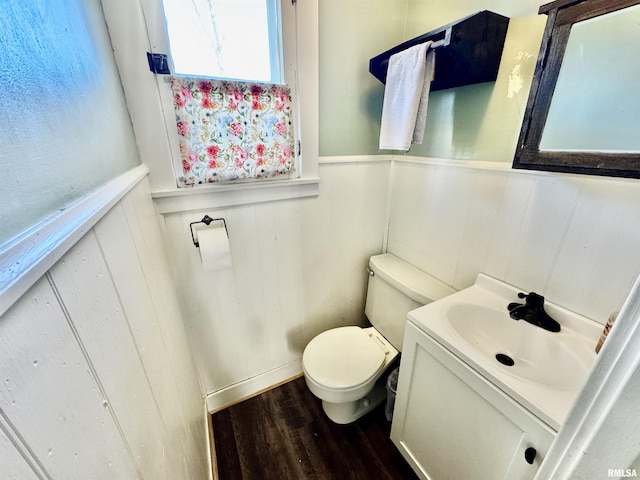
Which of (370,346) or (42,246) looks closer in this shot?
(42,246)

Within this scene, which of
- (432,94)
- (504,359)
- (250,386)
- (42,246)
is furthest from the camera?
(250,386)

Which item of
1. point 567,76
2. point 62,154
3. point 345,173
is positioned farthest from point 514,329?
point 62,154

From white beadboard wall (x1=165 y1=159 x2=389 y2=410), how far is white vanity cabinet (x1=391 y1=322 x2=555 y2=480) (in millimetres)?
648

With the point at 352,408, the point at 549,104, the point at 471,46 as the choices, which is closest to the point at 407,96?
the point at 471,46

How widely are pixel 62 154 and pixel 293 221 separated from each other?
1.02 meters

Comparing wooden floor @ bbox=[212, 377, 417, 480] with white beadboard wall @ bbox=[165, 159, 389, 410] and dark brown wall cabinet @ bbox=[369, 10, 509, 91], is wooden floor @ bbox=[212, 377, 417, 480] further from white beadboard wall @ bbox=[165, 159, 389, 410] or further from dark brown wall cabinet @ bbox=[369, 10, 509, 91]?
dark brown wall cabinet @ bbox=[369, 10, 509, 91]

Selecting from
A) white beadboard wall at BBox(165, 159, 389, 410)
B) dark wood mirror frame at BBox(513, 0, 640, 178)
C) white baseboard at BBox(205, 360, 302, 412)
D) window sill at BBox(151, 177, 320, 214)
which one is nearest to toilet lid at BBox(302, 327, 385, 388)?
white beadboard wall at BBox(165, 159, 389, 410)

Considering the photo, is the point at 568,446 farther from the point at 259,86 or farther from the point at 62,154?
the point at 259,86

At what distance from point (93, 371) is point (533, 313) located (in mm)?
1251

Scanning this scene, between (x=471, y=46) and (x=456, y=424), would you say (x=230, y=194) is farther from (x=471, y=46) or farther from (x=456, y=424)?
(x=456, y=424)

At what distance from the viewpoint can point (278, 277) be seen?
4.68 ft

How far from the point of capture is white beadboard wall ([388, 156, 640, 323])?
805mm

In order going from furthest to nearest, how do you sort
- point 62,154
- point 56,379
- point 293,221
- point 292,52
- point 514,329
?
1. point 293,221
2. point 292,52
3. point 514,329
4. point 62,154
5. point 56,379

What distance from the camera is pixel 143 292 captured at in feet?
2.12
